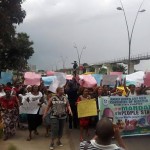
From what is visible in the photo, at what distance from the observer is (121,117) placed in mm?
11227

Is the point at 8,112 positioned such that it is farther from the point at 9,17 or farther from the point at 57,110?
the point at 9,17

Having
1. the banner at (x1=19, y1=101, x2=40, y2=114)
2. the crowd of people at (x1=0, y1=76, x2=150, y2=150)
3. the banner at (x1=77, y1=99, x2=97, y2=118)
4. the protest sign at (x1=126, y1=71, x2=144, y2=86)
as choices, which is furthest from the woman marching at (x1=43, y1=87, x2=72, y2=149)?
the protest sign at (x1=126, y1=71, x2=144, y2=86)

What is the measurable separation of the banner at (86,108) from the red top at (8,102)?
1.76 meters

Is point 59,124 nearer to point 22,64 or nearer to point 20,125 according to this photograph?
point 20,125

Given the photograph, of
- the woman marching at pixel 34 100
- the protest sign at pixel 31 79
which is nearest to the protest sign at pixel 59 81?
the woman marching at pixel 34 100

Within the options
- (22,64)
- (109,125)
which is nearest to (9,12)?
(22,64)

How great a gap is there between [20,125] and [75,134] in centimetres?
223

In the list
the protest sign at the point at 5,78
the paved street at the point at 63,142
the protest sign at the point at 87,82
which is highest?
the protest sign at the point at 5,78

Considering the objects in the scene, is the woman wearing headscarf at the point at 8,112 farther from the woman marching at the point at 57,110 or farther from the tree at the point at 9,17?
the tree at the point at 9,17

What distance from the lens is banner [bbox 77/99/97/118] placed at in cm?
1127

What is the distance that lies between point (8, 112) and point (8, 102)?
29 centimetres

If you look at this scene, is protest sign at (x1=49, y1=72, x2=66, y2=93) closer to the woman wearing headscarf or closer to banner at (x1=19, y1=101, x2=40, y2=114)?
banner at (x1=19, y1=101, x2=40, y2=114)

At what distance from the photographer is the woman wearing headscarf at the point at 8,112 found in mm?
11567

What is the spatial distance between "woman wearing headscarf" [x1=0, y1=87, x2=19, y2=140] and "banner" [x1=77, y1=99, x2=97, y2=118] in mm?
1766
